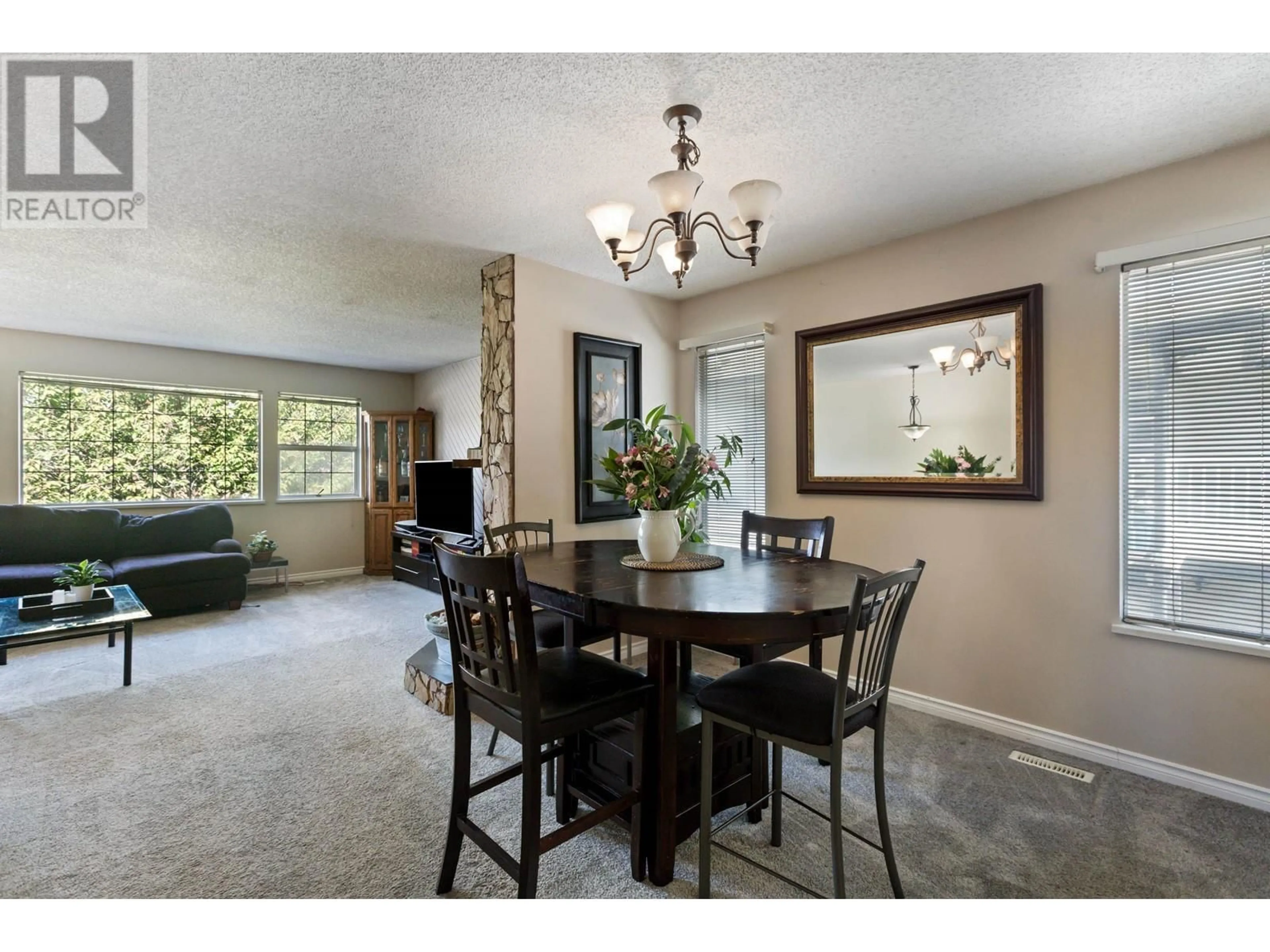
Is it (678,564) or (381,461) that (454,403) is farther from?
(678,564)

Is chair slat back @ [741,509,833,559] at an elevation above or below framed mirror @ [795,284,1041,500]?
below

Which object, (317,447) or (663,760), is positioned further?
(317,447)

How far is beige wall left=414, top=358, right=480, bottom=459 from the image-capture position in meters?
6.28

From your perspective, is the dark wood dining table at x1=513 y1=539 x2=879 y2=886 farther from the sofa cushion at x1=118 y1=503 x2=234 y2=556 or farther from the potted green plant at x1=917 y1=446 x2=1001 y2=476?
the sofa cushion at x1=118 y1=503 x2=234 y2=556

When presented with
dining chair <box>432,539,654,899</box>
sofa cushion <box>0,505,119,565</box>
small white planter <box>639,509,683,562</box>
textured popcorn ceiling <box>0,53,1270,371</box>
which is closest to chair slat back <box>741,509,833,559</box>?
small white planter <box>639,509,683,562</box>

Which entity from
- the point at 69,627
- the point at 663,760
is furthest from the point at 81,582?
the point at 663,760

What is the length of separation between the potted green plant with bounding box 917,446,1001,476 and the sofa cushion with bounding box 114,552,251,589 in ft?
18.3

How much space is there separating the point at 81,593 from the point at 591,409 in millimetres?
3328

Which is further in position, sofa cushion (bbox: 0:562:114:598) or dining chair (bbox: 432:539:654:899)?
sofa cushion (bbox: 0:562:114:598)

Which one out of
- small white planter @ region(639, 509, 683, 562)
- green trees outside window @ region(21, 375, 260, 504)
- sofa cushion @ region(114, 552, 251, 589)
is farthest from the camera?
green trees outside window @ region(21, 375, 260, 504)

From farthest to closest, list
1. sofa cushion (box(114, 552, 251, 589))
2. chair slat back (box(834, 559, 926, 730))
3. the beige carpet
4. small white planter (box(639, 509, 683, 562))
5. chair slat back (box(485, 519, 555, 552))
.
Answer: sofa cushion (box(114, 552, 251, 589))
chair slat back (box(485, 519, 555, 552))
small white planter (box(639, 509, 683, 562))
the beige carpet
chair slat back (box(834, 559, 926, 730))

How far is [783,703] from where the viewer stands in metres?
1.59
